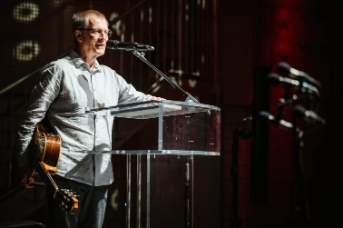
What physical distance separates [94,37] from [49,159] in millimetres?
725

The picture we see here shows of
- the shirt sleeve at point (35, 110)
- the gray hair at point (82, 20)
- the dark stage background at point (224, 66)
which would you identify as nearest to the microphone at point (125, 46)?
the gray hair at point (82, 20)

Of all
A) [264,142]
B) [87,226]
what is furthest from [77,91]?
[264,142]

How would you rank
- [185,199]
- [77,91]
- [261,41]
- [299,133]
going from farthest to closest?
[261,41] < [77,91] < [185,199] < [299,133]

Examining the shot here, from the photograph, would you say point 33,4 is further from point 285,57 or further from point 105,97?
point 105,97

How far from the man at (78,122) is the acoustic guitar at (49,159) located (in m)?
0.05

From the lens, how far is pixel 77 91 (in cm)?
293

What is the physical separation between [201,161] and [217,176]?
0.85ft

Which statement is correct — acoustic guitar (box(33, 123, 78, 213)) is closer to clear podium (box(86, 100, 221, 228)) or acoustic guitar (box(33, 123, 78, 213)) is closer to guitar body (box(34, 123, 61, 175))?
guitar body (box(34, 123, 61, 175))

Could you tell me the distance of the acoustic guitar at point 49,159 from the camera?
8.82ft

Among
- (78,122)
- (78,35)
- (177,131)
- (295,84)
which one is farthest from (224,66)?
(295,84)

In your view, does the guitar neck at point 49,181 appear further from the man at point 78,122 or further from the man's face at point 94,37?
the man's face at point 94,37

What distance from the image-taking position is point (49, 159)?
279cm

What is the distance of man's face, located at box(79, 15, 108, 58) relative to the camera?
300 cm

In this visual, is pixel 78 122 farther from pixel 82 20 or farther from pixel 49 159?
pixel 82 20
